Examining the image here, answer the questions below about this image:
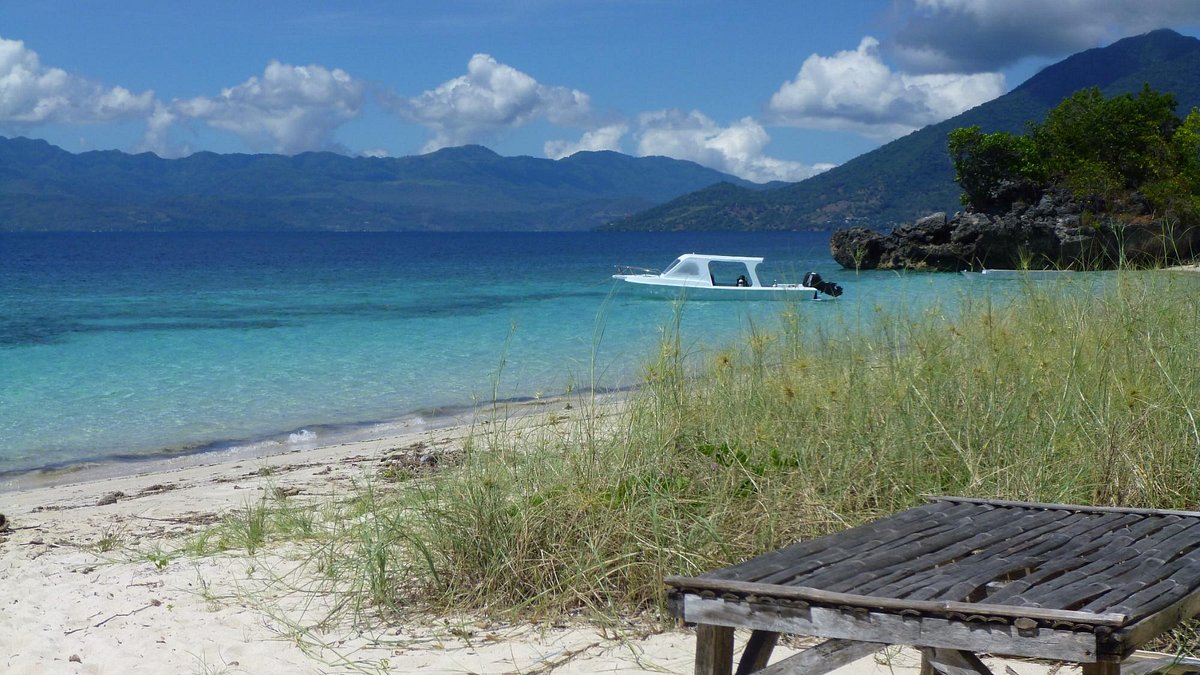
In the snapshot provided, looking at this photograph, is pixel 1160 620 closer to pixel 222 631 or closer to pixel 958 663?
pixel 958 663

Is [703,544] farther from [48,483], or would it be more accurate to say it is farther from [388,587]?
[48,483]

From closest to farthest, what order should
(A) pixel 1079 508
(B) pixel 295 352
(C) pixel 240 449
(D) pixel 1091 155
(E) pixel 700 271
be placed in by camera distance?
(A) pixel 1079 508 < (C) pixel 240 449 < (B) pixel 295 352 < (E) pixel 700 271 < (D) pixel 1091 155

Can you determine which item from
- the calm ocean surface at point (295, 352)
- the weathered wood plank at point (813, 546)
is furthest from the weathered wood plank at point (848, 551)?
the calm ocean surface at point (295, 352)

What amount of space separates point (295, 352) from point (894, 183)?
129 meters

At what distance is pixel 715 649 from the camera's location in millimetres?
2801

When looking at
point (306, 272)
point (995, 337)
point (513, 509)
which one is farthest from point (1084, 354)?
point (306, 272)

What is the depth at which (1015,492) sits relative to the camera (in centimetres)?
463

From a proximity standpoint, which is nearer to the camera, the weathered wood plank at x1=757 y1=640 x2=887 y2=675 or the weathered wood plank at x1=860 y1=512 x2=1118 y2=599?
the weathered wood plank at x1=860 y1=512 x2=1118 y2=599

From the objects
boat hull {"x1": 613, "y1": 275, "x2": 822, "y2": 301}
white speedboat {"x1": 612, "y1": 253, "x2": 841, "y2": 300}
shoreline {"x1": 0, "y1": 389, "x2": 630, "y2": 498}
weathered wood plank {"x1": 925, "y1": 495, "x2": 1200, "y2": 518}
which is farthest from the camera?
boat hull {"x1": 613, "y1": 275, "x2": 822, "y2": 301}

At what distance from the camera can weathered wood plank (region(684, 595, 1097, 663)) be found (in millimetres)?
2250

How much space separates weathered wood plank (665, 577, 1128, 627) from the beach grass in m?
1.78

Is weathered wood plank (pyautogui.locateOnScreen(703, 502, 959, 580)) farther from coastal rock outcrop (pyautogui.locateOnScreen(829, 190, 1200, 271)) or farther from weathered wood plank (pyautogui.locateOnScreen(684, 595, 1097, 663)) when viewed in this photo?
coastal rock outcrop (pyautogui.locateOnScreen(829, 190, 1200, 271))

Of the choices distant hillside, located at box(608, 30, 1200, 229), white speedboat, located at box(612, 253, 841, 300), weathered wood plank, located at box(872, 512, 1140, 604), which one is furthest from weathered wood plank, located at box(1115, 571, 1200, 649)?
distant hillside, located at box(608, 30, 1200, 229)

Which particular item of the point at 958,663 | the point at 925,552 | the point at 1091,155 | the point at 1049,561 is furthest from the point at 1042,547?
the point at 1091,155
